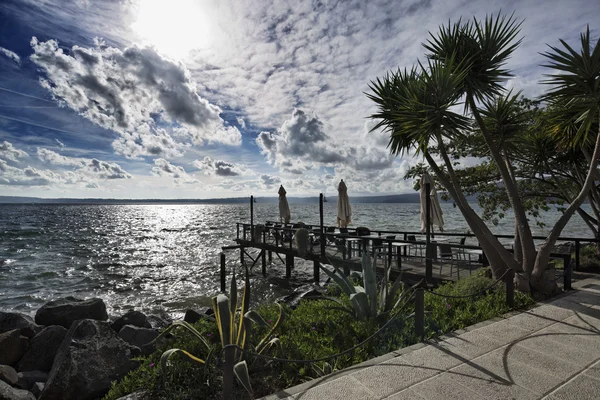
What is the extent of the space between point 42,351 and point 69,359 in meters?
3.37

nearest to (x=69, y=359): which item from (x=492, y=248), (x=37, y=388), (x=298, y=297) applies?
(x=37, y=388)

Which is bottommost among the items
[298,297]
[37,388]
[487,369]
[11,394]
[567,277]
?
[37,388]

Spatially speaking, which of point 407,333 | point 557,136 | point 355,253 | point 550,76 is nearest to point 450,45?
point 550,76

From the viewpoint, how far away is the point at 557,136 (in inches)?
365

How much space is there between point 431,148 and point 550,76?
273 inches

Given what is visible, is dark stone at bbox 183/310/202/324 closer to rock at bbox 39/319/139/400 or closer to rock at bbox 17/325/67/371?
rock at bbox 17/325/67/371

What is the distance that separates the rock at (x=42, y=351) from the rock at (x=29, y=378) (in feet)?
1.35

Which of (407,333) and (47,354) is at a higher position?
(407,333)

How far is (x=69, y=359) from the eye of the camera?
514cm

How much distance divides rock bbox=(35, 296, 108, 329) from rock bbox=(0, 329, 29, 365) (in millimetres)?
2036

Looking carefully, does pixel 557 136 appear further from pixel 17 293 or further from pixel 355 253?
pixel 17 293

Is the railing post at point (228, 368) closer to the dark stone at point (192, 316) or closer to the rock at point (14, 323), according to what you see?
the dark stone at point (192, 316)

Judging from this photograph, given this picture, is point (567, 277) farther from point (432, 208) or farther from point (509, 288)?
point (432, 208)

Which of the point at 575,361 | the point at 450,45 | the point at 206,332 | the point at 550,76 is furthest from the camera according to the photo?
the point at 450,45
